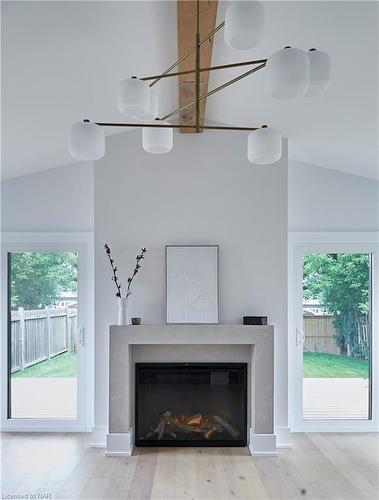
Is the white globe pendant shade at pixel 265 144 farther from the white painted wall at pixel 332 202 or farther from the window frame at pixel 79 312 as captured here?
the window frame at pixel 79 312

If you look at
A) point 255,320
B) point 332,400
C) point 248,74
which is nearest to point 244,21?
point 248,74

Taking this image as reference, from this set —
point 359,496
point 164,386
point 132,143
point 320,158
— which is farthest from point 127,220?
point 359,496

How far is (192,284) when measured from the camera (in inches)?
173

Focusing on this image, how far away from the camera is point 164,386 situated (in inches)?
175

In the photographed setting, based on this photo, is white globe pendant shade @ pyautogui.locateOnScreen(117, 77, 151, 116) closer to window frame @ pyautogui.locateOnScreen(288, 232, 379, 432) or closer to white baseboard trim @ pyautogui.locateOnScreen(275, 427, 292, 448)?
window frame @ pyautogui.locateOnScreen(288, 232, 379, 432)

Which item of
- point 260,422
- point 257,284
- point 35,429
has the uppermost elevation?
point 257,284

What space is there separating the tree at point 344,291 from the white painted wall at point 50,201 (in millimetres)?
2424

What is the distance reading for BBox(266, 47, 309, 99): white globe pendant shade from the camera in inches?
69.1

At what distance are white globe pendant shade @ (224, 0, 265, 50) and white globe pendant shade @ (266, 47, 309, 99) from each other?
0.40 ft

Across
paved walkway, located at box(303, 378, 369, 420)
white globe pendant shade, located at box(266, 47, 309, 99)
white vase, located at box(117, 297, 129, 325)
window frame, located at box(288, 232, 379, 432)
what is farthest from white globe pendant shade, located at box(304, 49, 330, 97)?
paved walkway, located at box(303, 378, 369, 420)

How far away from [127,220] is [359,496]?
9.57 ft

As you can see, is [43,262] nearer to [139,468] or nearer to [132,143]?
[132,143]

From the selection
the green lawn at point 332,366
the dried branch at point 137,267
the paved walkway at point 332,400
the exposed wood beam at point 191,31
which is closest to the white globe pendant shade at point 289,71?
the exposed wood beam at point 191,31

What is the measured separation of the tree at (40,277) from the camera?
500 centimetres
